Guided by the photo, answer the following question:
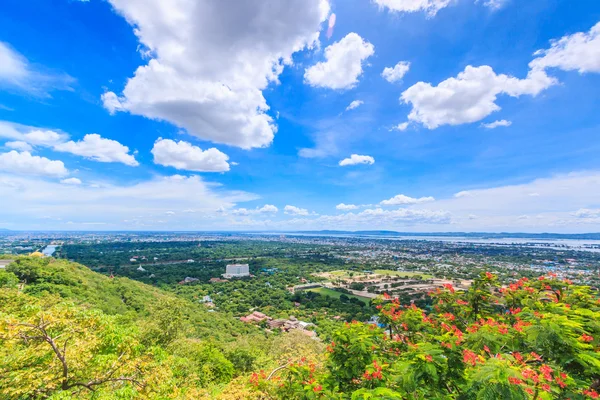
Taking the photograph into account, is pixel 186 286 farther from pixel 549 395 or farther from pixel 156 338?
pixel 549 395

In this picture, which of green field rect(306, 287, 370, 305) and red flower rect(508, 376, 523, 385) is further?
green field rect(306, 287, 370, 305)

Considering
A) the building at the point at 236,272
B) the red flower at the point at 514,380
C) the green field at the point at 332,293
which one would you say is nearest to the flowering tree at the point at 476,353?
the red flower at the point at 514,380

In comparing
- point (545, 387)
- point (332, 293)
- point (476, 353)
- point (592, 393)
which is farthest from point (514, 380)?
point (332, 293)

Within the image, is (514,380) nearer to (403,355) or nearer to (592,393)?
(592,393)

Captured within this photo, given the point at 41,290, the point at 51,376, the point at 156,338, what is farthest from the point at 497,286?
the point at 41,290

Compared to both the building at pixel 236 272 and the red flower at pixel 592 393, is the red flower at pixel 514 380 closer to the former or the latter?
the red flower at pixel 592 393

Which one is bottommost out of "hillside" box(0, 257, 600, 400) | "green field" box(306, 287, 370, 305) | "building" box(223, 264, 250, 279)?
"green field" box(306, 287, 370, 305)

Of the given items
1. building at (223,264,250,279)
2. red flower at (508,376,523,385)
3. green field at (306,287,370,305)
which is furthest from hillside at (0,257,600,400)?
building at (223,264,250,279)

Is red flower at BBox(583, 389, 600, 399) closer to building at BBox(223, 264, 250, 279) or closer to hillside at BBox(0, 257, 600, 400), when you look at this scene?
hillside at BBox(0, 257, 600, 400)
